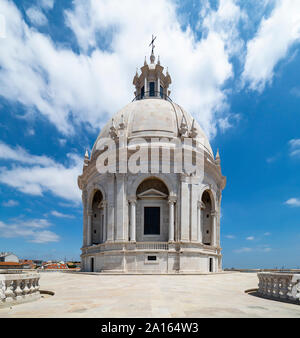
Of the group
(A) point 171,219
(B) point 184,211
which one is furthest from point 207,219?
(A) point 171,219

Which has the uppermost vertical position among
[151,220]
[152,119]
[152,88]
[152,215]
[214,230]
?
[152,88]

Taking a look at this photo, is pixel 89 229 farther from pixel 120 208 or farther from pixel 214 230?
pixel 214 230

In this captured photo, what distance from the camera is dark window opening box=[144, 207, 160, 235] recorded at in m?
29.3

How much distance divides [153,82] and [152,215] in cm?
2563

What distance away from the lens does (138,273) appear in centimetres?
2525

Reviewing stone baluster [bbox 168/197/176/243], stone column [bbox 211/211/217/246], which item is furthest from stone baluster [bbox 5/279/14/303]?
stone column [bbox 211/211/217/246]

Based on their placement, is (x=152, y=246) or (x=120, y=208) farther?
(x=120, y=208)

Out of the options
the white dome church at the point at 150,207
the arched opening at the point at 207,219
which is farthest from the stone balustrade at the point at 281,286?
the arched opening at the point at 207,219

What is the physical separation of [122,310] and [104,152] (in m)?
24.8

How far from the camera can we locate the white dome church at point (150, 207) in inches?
1059

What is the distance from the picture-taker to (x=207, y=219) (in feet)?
116

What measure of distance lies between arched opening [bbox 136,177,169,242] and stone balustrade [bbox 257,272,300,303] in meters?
17.6
